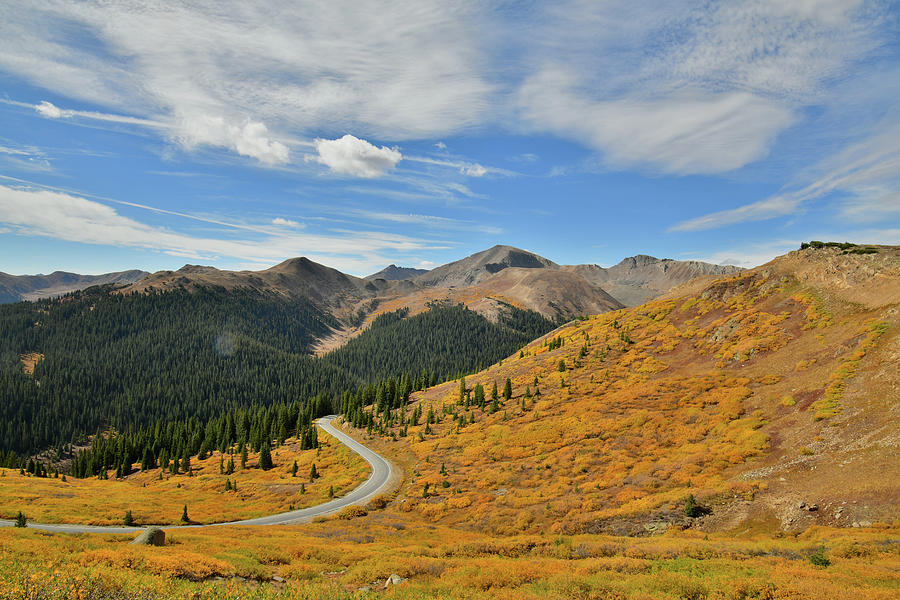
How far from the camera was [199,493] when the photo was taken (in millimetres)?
73375

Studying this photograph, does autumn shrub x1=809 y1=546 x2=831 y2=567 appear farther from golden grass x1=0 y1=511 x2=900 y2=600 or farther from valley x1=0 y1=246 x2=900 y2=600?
golden grass x1=0 y1=511 x2=900 y2=600

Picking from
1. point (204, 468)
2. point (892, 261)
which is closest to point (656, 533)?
point (892, 261)

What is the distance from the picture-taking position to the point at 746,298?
96125 millimetres

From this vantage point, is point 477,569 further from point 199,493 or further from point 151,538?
point 199,493

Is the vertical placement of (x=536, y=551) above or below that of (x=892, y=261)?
below

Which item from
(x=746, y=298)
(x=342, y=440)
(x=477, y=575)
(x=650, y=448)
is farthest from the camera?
(x=342, y=440)

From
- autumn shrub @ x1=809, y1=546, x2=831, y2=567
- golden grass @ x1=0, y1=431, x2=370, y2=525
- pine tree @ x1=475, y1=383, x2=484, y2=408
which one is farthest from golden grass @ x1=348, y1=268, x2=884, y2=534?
golden grass @ x1=0, y1=431, x2=370, y2=525

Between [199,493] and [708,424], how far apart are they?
294 ft

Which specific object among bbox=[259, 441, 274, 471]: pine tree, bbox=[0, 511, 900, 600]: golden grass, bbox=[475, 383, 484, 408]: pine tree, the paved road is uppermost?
bbox=[0, 511, 900, 600]: golden grass

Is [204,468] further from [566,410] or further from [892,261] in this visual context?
[892,261]

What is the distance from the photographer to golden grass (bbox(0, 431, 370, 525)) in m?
45.5

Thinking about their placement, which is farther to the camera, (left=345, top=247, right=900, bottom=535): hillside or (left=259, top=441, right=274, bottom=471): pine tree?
(left=259, top=441, right=274, bottom=471): pine tree

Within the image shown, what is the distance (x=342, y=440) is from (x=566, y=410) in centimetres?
6151

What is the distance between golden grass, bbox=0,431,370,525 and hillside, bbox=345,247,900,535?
1560 cm
